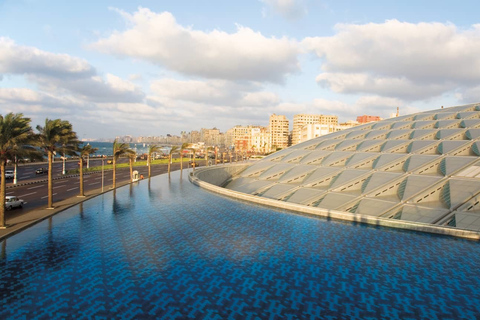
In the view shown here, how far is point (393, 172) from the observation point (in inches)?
890

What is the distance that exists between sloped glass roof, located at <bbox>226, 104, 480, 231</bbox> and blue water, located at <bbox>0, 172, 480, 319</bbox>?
301 cm

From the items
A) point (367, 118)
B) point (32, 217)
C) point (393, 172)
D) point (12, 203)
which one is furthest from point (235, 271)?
point (367, 118)

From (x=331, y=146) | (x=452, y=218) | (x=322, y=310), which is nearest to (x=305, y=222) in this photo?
(x=452, y=218)

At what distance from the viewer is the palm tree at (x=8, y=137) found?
1775 cm

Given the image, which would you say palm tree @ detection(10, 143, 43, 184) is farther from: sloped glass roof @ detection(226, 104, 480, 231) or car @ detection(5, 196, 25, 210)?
sloped glass roof @ detection(226, 104, 480, 231)

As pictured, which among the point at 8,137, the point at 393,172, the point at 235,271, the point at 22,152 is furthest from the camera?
the point at 393,172

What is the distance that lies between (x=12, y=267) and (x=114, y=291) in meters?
5.58

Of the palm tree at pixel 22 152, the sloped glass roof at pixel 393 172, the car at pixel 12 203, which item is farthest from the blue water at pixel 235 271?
the car at pixel 12 203

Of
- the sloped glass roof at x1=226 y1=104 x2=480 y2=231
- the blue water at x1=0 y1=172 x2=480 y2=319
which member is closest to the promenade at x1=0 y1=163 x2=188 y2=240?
the blue water at x1=0 y1=172 x2=480 y2=319

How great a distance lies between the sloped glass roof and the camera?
60.6ft

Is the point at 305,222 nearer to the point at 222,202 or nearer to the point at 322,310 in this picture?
the point at 222,202

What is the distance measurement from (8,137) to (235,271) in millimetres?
16768

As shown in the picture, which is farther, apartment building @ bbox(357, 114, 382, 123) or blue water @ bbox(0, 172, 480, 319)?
apartment building @ bbox(357, 114, 382, 123)

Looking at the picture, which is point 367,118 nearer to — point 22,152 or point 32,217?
point 32,217
